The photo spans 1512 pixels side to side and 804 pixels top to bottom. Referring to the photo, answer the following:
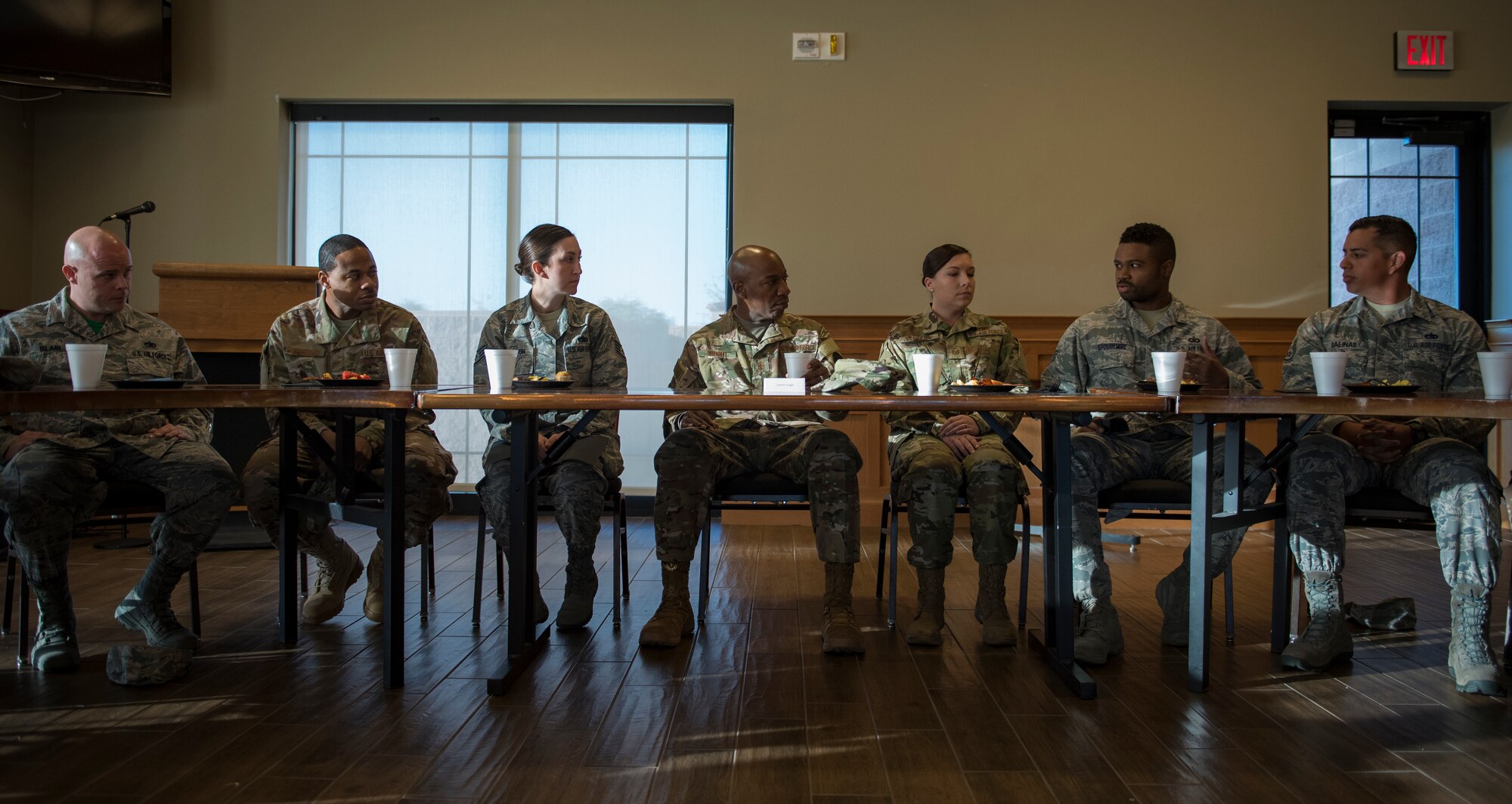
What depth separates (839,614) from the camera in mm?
2514

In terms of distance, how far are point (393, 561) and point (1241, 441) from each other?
6.20 feet

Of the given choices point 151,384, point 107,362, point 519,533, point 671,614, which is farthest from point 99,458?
point 671,614

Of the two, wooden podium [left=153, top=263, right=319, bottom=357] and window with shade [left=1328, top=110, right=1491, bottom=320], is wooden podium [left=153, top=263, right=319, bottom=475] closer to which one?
wooden podium [left=153, top=263, right=319, bottom=357]

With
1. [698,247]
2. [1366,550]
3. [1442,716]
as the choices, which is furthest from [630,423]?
[1442,716]

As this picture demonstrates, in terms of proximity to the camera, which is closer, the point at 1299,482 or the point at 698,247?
the point at 1299,482

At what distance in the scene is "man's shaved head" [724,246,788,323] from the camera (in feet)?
9.34

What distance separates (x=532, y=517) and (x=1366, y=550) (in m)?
3.38

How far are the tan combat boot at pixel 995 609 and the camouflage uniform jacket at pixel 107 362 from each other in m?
2.08

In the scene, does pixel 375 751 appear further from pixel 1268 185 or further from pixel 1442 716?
pixel 1268 185

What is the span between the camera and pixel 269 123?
4.92 metres

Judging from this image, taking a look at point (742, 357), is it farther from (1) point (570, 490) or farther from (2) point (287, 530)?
(2) point (287, 530)

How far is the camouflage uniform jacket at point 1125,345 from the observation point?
2768 millimetres

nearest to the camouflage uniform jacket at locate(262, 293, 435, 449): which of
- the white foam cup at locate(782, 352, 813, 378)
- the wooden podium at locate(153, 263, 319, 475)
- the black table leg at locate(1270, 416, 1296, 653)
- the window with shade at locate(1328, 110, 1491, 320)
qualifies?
the wooden podium at locate(153, 263, 319, 475)

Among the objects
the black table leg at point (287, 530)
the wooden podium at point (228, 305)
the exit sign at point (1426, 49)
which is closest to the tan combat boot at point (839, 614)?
the black table leg at point (287, 530)
